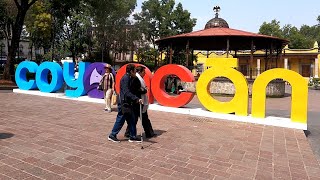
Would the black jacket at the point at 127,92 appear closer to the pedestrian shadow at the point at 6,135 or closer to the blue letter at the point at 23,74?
the pedestrian shadow at the point at 6,135

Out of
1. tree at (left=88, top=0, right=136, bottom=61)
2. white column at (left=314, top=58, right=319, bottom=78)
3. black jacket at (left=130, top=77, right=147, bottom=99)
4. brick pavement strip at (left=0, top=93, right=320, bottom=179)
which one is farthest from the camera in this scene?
white column at (left=314, top=58, right=319, bottom=78)

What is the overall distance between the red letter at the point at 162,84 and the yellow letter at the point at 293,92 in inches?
95.2

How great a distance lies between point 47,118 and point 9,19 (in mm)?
25813

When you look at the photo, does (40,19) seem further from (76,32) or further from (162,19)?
(162,19)

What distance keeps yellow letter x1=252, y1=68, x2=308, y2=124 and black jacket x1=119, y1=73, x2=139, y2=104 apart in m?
4.92

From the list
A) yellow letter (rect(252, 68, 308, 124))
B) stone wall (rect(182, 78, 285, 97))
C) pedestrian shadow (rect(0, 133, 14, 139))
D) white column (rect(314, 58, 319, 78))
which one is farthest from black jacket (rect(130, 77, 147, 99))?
white column (rect(314, 58, 319, 78))

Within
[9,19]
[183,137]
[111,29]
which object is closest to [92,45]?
[111,29]

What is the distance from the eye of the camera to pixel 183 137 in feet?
22.9

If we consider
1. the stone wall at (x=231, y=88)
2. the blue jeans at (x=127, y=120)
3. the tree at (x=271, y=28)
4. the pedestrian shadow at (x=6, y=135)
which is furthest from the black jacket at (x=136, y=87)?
the tree at (x=271, y=28)

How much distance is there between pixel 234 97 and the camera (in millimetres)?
9664

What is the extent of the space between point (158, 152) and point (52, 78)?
10657mm

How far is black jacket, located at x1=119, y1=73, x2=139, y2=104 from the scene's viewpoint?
238 inches

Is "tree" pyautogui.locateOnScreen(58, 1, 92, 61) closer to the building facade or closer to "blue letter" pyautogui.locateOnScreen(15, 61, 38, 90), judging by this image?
the building facade

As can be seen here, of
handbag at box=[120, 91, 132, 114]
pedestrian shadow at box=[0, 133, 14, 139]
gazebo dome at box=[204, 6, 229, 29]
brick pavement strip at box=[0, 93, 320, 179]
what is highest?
gazebo dome at box=[204, 6, 229, 29]
